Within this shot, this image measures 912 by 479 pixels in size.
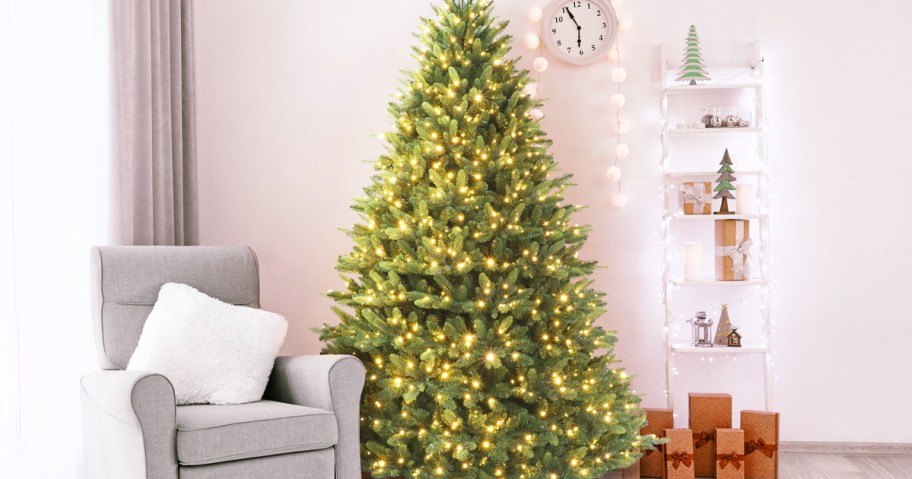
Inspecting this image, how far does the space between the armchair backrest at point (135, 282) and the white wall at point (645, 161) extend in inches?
29.5

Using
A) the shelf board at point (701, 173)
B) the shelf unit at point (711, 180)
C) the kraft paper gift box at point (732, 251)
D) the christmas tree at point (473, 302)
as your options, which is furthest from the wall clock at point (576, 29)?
the kraft paper gift box at point (732, 251)

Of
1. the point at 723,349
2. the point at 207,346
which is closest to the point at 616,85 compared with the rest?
the point at 723,349

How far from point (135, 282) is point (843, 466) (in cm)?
298

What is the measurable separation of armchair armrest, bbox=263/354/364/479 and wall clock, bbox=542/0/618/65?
6.27 ft

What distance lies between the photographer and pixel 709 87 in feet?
11.1

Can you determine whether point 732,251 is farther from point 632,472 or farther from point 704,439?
point 632,472

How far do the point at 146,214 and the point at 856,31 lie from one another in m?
3.25

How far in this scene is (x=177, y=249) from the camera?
2830 mm

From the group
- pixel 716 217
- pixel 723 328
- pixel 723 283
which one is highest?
pixel 716 217

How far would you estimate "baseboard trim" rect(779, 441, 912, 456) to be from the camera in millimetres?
3455

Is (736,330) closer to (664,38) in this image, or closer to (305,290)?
(664,38)

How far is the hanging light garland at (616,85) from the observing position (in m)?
3.46

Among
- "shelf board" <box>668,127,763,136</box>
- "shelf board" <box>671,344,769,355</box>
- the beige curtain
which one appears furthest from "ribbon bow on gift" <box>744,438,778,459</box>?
the beige curtain

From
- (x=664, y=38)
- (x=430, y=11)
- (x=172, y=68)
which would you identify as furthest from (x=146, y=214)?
→ (x=664, y=38)
